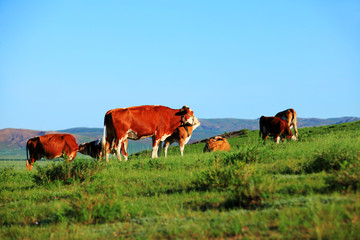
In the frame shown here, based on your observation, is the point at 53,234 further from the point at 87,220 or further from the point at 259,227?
the point at 259,227

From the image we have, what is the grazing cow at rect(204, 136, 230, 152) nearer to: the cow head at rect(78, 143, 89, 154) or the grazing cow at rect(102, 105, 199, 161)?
the grazing cow at rect(102, 105, 199, 161)

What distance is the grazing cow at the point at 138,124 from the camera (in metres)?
16.2

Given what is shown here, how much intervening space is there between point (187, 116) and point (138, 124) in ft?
10.5

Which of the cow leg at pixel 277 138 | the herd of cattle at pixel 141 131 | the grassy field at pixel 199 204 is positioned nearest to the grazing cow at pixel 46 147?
the herd of cattle at pixel 141 131

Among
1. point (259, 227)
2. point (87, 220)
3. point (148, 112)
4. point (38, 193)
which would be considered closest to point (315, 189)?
point (259, 227)

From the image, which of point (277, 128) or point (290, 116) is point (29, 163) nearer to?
point (277, 128)

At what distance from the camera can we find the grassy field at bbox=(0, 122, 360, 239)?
584 centimetres

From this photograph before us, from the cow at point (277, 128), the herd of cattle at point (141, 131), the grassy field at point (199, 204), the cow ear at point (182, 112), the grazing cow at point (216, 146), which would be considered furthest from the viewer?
the cow at point (277, 128)

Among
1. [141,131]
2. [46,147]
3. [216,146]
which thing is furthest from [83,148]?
[216,146]

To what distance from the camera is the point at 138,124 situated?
16438 mm

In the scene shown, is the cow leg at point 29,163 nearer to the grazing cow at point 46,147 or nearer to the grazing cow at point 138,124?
the grazing cow at point 46,147

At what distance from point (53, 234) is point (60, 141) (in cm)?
1405

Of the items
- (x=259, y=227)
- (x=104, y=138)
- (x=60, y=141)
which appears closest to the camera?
(x=259, y=227)

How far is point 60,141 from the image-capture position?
2014cm
